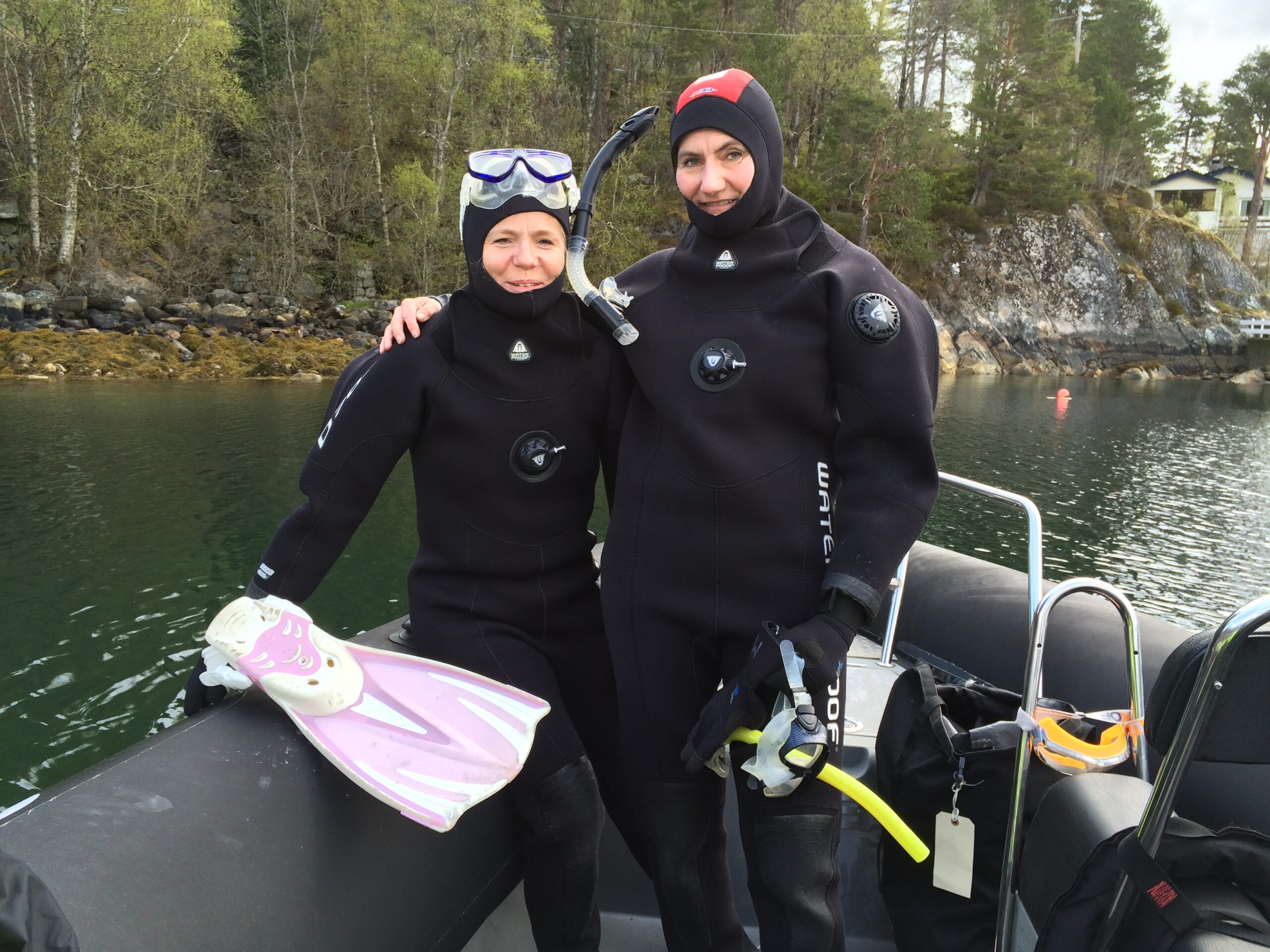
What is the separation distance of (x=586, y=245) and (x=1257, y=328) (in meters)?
41.7

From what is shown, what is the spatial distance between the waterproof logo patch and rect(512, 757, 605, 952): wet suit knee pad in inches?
38.8

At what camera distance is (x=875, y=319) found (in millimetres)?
1552

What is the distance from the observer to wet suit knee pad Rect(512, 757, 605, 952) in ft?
5.60

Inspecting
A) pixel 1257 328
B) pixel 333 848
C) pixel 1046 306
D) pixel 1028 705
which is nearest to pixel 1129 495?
pixel 1028 705

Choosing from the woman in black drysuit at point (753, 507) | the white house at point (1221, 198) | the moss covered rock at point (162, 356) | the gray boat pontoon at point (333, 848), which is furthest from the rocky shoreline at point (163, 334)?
the white house at point (1221, 198)

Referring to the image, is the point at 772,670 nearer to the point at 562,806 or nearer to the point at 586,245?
the point at 562,806

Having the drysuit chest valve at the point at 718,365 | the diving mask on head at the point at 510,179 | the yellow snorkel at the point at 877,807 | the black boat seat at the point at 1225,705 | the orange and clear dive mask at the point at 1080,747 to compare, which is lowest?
the orange and clear dive mask at the point at 1080,747

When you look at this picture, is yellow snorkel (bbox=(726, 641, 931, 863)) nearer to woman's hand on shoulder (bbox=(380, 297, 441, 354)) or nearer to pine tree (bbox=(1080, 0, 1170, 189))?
woman's hand on shoulder (bbox=(380, 297, 441, 354))

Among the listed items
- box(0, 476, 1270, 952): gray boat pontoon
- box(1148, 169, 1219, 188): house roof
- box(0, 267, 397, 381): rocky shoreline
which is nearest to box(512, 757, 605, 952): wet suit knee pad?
box(0, 476, 1270, 952): gray boat pontoon

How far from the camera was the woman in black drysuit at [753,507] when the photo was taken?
1536 millimetres

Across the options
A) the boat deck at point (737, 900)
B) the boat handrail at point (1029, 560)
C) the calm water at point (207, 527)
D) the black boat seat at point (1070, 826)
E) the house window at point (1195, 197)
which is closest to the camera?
the black boat seat at point (1070, 826)

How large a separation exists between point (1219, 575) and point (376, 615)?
7303 mm

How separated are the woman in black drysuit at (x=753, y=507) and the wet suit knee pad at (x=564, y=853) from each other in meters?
0.11

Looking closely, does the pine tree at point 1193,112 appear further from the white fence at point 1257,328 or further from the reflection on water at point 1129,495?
the reflection on water at point 1129,495
